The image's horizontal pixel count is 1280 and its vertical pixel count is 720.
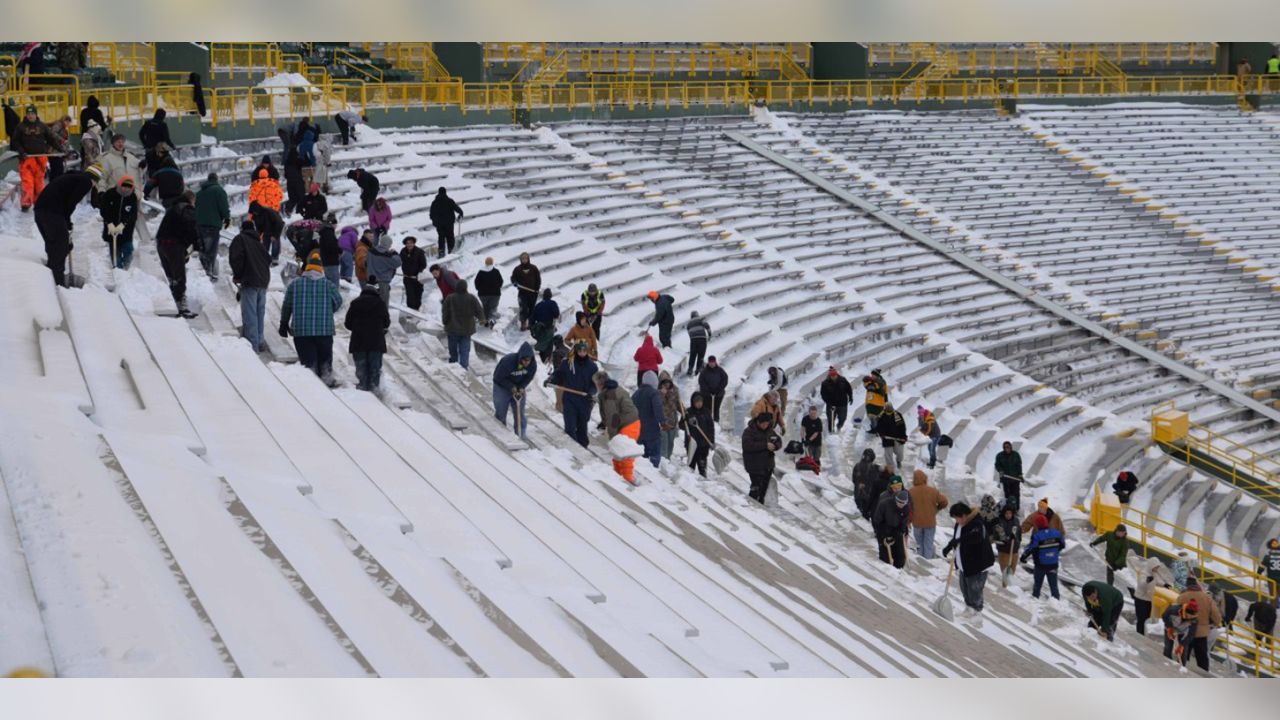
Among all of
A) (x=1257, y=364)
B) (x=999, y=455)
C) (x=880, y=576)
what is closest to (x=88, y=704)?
(x=880, y=576)

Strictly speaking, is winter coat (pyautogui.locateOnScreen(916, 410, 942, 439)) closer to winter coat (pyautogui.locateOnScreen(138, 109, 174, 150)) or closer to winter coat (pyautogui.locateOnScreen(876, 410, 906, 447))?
winter coat (pyautogui.locateOnScreen(876, 410, 906, 447))

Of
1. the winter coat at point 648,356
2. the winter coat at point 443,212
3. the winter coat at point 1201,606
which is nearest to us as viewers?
the winter coat at point 1201,606

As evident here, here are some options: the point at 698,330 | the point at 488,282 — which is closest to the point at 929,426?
the point at 698,330

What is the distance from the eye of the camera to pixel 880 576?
32.9 feet

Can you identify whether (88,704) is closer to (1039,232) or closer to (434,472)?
(434,472)

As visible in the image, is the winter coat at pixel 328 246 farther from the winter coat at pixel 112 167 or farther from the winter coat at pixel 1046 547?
the winter coat at pixel 1046 547

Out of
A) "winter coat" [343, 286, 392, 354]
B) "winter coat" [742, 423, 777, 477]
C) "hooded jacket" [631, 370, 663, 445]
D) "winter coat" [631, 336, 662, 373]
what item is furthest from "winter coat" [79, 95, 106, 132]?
"winter coat" [742, 423, 777, 477]

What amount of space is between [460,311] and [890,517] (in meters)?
3.05

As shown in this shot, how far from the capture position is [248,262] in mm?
9438

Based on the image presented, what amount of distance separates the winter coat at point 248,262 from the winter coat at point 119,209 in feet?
4.65

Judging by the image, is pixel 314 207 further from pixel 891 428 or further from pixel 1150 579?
pixel 1150 579

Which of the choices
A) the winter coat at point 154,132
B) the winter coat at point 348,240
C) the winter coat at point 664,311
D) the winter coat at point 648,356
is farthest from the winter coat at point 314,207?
the winter coat at point 664,311

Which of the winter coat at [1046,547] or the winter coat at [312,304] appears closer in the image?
the winter coat at [312,304]

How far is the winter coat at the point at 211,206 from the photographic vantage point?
36.6 feet
